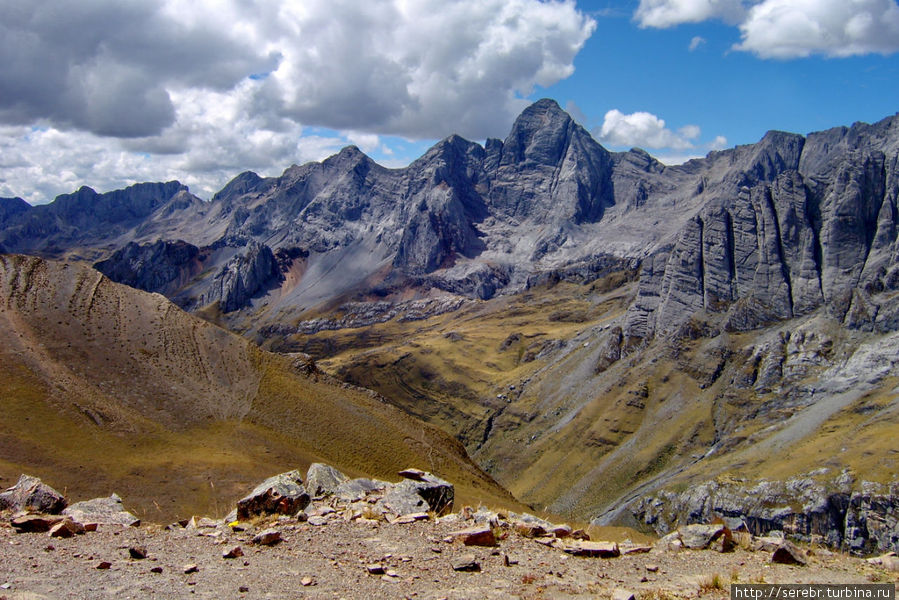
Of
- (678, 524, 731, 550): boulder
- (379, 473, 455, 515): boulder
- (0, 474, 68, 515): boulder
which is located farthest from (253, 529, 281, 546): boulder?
(678, 524, 731, 550): boulder

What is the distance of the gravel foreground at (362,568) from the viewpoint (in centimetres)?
1723

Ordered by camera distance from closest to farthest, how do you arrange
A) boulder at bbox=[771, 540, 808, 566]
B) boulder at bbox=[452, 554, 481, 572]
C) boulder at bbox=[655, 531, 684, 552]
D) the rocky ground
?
the rocky ground < boulder at bbox=[452, 554, 481, 572] < boulder at bbox=[771, 540, 808, 566] < boulder at bbox=[655, 531, 684, 552]

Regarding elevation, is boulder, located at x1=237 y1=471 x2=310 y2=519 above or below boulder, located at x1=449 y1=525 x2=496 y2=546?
below

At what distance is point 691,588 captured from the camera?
1758 cm

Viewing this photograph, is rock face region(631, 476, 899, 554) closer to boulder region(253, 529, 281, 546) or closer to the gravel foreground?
the gravel foreground

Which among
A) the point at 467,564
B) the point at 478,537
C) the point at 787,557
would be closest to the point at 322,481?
the point at 478,537

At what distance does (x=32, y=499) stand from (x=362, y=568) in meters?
19.4

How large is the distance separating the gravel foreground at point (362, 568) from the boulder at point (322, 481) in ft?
30.2

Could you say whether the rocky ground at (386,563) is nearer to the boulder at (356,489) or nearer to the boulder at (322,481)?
the boulder at (356,489)

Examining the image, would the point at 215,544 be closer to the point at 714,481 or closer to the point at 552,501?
the point at 714,481

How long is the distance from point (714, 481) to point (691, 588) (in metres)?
106

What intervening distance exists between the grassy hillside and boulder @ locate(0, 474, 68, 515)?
24.8 m

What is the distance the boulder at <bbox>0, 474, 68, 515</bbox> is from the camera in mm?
27281

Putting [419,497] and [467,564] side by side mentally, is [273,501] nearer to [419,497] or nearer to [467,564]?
[419,497]
